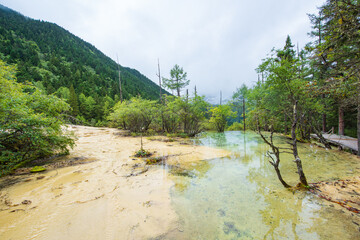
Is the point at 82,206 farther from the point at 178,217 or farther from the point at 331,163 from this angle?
the point at 331,163

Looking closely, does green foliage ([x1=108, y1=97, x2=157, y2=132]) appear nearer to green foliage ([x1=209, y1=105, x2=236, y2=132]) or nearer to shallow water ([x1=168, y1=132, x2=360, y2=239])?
green foliage ([x1=209, y1=105, x2=236, y2=132])

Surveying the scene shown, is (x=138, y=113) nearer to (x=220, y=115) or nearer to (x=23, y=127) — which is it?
(x=23, y=127)

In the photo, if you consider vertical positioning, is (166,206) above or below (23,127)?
below

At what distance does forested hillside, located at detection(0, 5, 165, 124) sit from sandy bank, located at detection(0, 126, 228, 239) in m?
24.7

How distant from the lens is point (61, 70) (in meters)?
48.5

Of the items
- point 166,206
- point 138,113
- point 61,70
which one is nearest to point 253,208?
point 166,206

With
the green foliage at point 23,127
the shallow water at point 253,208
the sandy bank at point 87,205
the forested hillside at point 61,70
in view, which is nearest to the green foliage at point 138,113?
the green foliage at point 23,127

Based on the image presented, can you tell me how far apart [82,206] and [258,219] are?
3.92m

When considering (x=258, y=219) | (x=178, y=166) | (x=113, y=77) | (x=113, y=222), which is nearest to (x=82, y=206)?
(x=113, y=222)

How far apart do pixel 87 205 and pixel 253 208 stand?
3.92 meters

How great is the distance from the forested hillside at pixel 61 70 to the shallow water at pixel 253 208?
28.2m

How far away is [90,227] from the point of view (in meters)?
2.51

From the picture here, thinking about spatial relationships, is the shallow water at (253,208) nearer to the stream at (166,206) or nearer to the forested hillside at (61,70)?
the stream at (166,206)

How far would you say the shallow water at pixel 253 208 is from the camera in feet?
7.99
